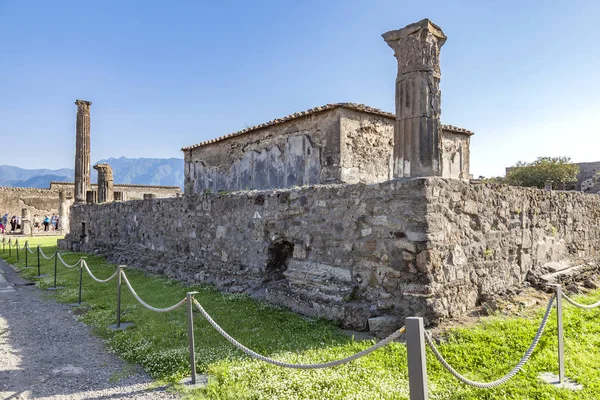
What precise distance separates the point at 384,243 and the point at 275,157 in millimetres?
7248

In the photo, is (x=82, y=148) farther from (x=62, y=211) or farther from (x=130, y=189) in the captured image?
Answer: (x=130, y=189)

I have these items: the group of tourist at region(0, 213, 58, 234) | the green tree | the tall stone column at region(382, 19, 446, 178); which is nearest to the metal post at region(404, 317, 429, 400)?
the tall stone column at region(382, 19, 446, 178)

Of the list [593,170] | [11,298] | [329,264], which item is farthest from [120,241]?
[593,170]

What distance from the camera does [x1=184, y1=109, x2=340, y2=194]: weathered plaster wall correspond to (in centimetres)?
1060

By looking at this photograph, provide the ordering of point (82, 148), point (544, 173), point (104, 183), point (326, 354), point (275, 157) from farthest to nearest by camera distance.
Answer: point (544, 173), point (82, 148), point (104, 183), point (275, 157), point (326, 354)

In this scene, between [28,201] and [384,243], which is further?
[28,201]

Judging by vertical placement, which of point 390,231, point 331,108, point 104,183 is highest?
point 331,108

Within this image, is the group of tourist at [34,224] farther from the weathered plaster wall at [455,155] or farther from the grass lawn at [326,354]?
the weathered plaster wall at [455,155]

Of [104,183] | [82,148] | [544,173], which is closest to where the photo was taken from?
[104,183]

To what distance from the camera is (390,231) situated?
5.38 meters

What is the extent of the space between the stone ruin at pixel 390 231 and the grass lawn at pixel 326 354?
0.55 meters

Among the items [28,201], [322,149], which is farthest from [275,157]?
[28,201]

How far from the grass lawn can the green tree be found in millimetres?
25863

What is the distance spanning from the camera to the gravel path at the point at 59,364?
394 cm
